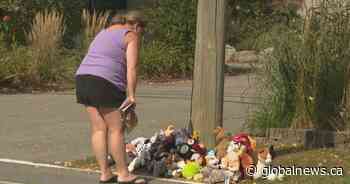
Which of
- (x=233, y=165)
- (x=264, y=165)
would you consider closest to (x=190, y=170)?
(x=233, y=165)

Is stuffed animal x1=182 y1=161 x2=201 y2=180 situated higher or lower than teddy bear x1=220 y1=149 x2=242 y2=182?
lower

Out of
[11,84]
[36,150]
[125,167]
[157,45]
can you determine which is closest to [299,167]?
[125,167]

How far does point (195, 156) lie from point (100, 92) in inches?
50.1

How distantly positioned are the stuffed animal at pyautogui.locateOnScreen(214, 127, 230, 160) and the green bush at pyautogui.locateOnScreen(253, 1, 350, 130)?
5.36 feet

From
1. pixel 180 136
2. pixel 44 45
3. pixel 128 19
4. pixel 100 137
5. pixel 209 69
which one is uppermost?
pixel 128 19

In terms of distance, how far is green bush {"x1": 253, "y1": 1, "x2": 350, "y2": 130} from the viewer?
10.4 metres

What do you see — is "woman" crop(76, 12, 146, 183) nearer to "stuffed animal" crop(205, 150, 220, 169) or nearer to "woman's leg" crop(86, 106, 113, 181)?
"woman's leg" crop(86, 106, 113, 181)

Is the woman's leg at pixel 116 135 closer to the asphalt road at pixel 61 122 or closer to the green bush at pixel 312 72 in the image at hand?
the asphalt road at pixel 61 122

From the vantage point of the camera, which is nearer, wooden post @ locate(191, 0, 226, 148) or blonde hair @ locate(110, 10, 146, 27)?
blonde hair @ locate(110, 10, 146, 27)

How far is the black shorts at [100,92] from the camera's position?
8008 millimetres

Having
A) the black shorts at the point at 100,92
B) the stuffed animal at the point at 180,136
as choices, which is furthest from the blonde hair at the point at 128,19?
the stuffed animal at the point at 180,136

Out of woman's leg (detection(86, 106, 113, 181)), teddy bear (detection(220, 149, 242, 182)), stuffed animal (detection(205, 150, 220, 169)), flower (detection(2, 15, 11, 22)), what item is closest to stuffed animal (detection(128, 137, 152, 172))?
woman's leg (detection(86, 106, 113, 181))

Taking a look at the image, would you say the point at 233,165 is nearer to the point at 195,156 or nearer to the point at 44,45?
the point at 195,156

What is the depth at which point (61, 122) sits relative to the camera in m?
12.5
